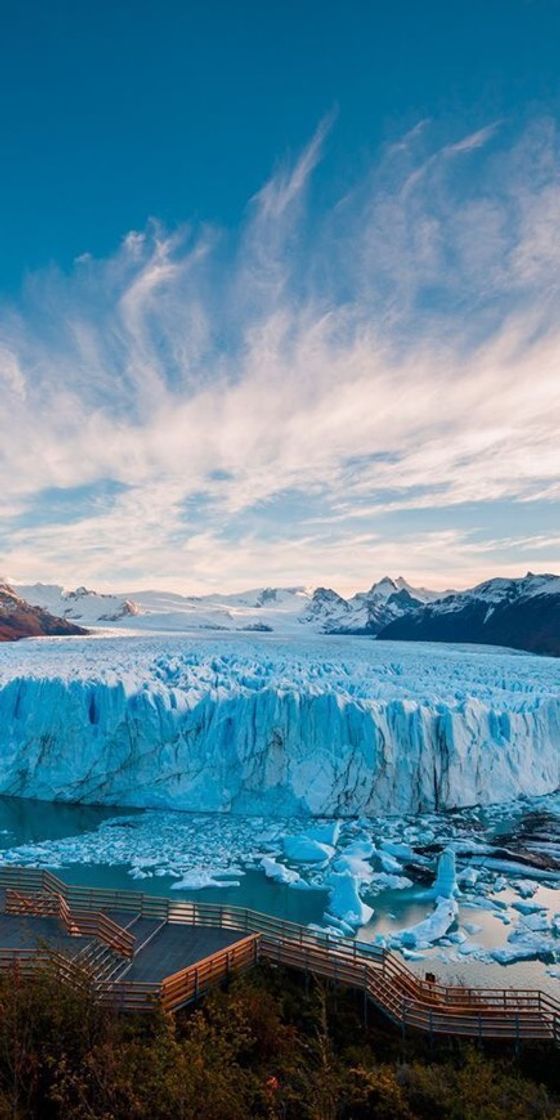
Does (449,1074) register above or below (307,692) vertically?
below

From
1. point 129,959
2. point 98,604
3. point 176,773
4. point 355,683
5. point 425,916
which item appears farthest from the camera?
point 98,604

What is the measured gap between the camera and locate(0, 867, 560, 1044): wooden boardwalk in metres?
9.75

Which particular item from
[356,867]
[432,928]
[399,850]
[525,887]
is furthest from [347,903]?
[525,887]

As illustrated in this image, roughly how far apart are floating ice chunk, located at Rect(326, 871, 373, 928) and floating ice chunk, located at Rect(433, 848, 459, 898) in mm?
1757

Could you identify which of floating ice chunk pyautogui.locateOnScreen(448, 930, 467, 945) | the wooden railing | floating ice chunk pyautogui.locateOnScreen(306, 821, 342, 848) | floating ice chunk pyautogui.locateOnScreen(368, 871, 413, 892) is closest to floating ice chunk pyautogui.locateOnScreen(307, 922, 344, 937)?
floating ice chunk pyautogui.locateOnScreen(448, 930, 467, 945)

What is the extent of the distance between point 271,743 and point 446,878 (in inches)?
349

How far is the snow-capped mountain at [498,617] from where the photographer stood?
243 feet

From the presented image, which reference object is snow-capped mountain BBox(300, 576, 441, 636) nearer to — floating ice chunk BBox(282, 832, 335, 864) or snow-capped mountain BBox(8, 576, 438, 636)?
snow-capped mountain BBox(8, 576, 438, 636)

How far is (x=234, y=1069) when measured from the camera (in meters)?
7.87

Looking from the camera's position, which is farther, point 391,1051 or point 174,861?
point 174,861

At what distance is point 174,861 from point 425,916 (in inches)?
250

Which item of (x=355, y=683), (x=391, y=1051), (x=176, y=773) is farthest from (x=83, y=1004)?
(x=355, y=683)

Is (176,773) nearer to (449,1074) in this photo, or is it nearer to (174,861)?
(174,861)

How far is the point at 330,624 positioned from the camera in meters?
118
